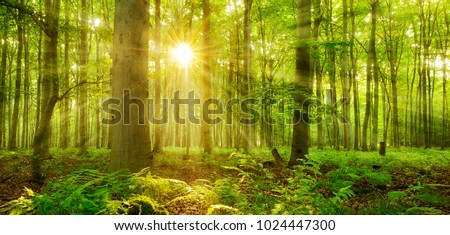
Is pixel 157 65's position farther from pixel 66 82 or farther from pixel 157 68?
pixel 66 82

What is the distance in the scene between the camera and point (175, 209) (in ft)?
13.0

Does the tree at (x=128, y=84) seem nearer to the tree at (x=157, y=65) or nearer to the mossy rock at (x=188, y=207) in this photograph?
the mossy rock at (x=188, y=207)

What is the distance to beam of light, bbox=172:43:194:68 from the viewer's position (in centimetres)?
1534

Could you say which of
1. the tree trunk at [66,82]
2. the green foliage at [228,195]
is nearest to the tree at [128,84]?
the green foliage at [228,195]

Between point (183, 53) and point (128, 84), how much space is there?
11717 millimetres

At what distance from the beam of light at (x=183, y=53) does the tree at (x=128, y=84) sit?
10.2 meters

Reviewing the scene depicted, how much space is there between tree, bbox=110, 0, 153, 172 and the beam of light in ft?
33.5

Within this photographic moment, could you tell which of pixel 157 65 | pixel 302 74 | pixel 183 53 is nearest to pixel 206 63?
pixel 157 65

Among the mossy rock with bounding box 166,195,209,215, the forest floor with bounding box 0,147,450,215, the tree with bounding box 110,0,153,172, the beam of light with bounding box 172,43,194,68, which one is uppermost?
the beam of light with bounding box 172,43,194,68

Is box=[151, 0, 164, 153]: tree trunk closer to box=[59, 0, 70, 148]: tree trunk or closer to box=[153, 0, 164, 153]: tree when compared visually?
box=[153, 0, 164, 153]: tree

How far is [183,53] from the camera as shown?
15961 millimetres

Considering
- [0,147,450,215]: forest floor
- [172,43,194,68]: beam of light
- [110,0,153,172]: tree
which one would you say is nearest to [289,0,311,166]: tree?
[0,147,450,215]: forest floor
